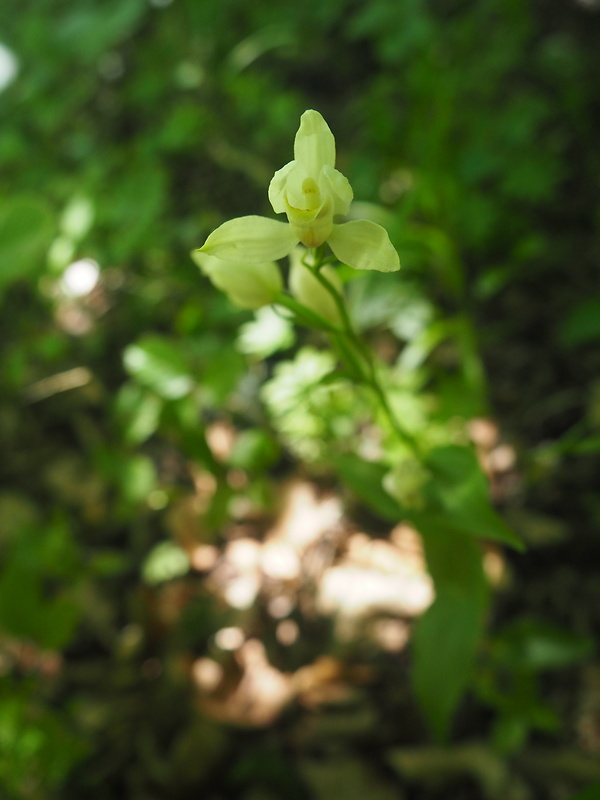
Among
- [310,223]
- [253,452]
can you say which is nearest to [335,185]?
[310,223]

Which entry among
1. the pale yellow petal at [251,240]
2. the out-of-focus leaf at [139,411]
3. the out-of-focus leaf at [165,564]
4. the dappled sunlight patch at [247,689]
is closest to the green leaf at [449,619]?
the pale yellow petal at [251,240]

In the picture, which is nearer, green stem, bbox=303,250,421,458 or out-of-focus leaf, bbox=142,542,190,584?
green stem, bbox=303,250,421,458

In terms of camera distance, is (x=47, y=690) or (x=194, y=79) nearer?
(x=47, y=690)

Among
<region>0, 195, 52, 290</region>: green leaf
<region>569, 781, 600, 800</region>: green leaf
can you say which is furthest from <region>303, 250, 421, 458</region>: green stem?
<region>0, 195, 52, 290</region>: green leaf

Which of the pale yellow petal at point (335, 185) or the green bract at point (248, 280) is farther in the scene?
the green bract at point (248, 280)

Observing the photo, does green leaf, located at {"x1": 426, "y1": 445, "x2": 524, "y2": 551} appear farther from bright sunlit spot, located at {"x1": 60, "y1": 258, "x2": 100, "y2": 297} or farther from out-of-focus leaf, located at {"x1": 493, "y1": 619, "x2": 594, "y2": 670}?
A: bright sunlit spot, located at {"x1": 60, "y1": 258, "x2": 100, "y2": 297}

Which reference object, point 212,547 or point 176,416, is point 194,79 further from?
point 212,547

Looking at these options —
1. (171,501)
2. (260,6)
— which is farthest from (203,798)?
(260,6)

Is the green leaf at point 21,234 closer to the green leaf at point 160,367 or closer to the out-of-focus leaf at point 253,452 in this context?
the green leaf at point 160,367

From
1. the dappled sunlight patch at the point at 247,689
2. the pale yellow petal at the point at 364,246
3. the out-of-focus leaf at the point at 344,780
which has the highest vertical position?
the pale yellow petal at the point at 364,246
